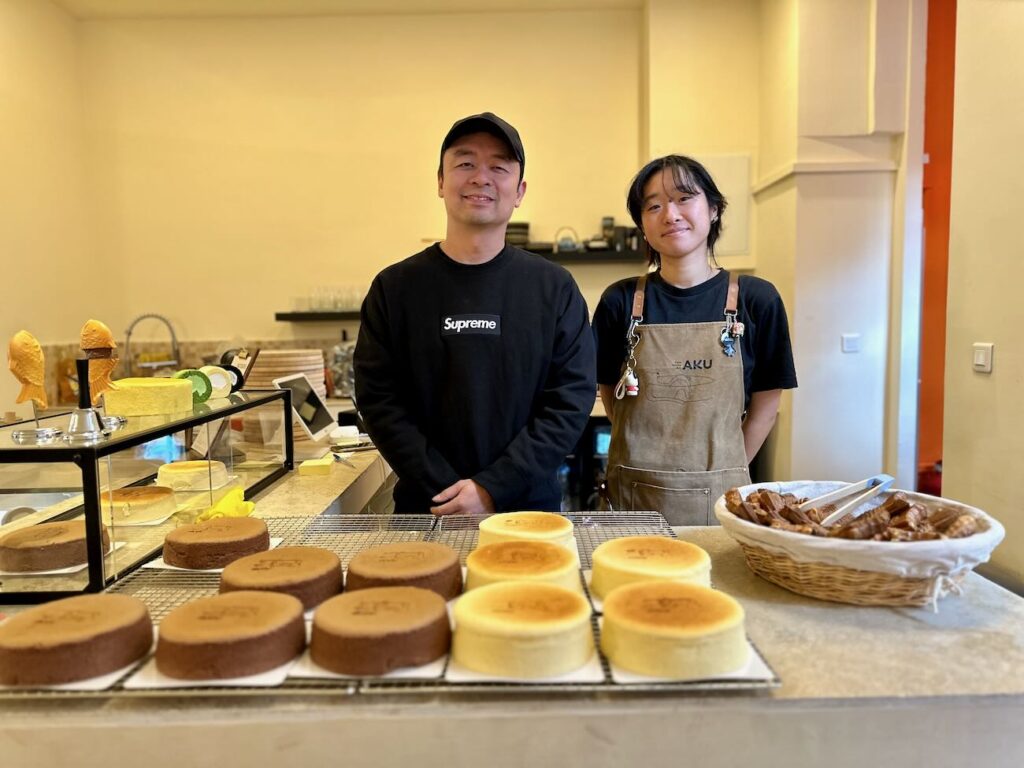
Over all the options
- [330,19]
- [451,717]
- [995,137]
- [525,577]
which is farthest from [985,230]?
[330,19]

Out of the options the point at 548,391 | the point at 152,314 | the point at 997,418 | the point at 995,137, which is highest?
the point at 995,137

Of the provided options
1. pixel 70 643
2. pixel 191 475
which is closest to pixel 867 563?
pixel 70 643

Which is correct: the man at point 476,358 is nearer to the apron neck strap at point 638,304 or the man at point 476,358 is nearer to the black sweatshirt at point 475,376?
the black sweatshirt at point 475,376

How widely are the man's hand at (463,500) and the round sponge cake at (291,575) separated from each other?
51 cm

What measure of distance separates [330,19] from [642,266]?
263 cm

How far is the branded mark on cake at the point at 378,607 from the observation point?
0.89 m

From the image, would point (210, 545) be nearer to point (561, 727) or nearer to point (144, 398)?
point (144, 398)

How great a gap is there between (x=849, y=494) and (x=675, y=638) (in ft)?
2.16

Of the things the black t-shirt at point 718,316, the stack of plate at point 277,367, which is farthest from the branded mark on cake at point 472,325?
the stack of plate at point 277,367

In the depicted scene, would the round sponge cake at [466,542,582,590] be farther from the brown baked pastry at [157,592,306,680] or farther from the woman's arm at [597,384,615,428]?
the woman's arm at [597,384,615,428]

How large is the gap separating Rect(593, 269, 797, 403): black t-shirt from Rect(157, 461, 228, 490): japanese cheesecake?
1.11 metres

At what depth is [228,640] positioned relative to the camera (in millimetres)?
828

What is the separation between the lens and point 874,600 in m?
1.05

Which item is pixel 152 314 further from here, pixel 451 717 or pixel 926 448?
pixel 926 448
